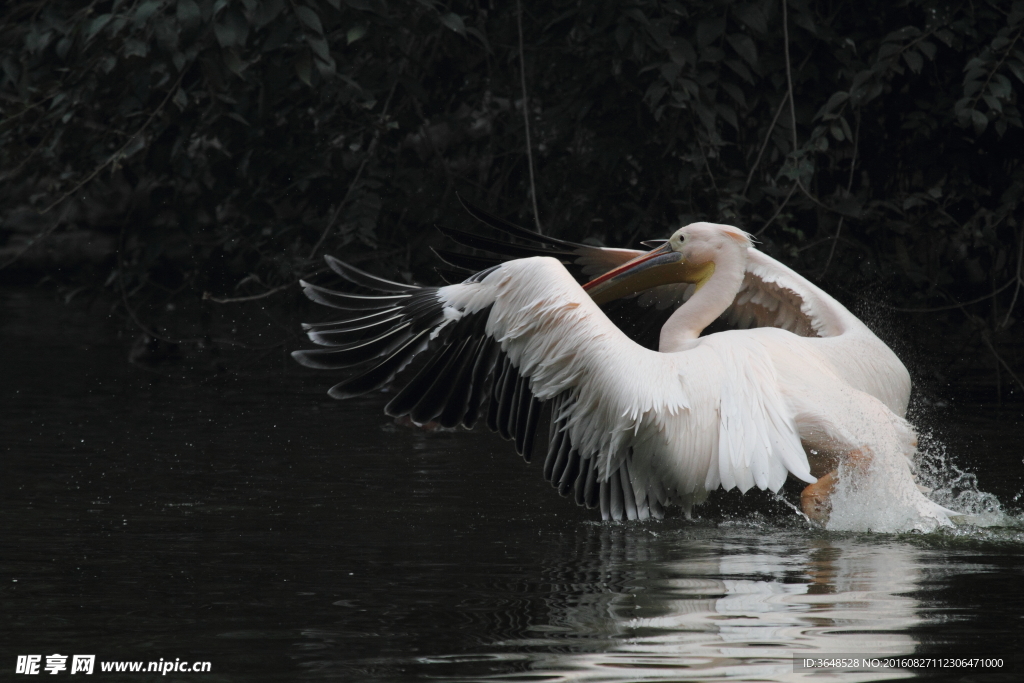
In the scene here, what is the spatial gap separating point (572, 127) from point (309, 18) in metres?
2.07

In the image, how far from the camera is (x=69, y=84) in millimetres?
6840

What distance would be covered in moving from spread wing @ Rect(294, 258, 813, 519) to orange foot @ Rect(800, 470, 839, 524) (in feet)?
1.25

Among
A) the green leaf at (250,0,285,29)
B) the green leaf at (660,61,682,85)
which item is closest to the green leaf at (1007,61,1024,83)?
the green leaf at (660,61,682,85)

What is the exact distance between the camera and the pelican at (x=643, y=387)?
4.52 m

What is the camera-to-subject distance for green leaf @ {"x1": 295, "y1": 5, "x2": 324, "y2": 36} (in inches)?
240

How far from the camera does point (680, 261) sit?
5438mm

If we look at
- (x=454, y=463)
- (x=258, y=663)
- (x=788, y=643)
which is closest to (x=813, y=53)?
(x=454, y=463)

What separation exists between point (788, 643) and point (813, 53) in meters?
4.72

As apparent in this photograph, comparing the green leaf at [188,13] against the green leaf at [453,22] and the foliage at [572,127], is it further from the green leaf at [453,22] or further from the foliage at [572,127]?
the green leaf at [453,22]

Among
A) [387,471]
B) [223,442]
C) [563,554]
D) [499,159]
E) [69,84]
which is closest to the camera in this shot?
[563,554]

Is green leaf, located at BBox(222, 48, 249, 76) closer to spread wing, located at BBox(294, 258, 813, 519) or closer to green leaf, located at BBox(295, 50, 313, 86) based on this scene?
green leaf, located at BBox(295, 50, 313, 86)

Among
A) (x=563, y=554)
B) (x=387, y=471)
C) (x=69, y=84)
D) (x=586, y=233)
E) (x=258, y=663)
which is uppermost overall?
(x=69, y=84)

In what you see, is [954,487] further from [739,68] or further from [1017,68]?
[739,68]

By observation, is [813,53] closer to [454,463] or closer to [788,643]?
[454,463]
